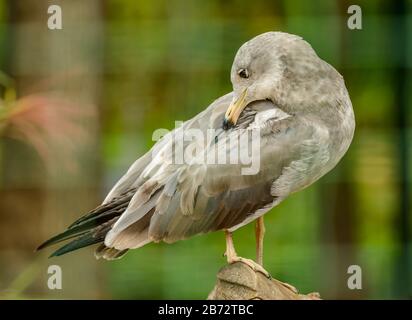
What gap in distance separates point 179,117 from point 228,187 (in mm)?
518

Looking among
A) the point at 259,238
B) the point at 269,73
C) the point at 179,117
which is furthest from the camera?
the point at 179,117

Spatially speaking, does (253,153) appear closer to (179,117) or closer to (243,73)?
(243,73)

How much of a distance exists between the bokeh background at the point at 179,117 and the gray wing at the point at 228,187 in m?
0.49

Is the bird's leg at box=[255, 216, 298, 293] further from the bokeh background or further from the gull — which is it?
the bokeh background

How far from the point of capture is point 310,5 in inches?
115

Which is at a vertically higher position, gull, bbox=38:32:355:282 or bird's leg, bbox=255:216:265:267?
gull, bbox=38:32:355:282

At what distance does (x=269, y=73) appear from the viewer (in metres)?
2.34

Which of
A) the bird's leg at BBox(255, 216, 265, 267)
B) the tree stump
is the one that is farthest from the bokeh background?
the tree stump

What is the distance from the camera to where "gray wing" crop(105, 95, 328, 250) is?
7.70 feet

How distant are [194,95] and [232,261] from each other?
2.20 ft

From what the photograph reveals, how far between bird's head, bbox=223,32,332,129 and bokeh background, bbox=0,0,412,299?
504mm

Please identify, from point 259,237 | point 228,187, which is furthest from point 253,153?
point 259,237

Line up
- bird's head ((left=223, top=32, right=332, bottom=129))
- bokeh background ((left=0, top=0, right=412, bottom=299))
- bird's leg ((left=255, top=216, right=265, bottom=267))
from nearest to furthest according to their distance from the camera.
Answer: bird's head ((left=223, top=32, right=332, bottom=129)), bird's leg ((left=255, top=216, right=265, bottom=267)), bokeh background ((left=0, top=0, right=412, bottom=299))

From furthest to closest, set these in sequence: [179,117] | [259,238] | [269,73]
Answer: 1. [179,117]
2. [259,238]
3. [269,73]
